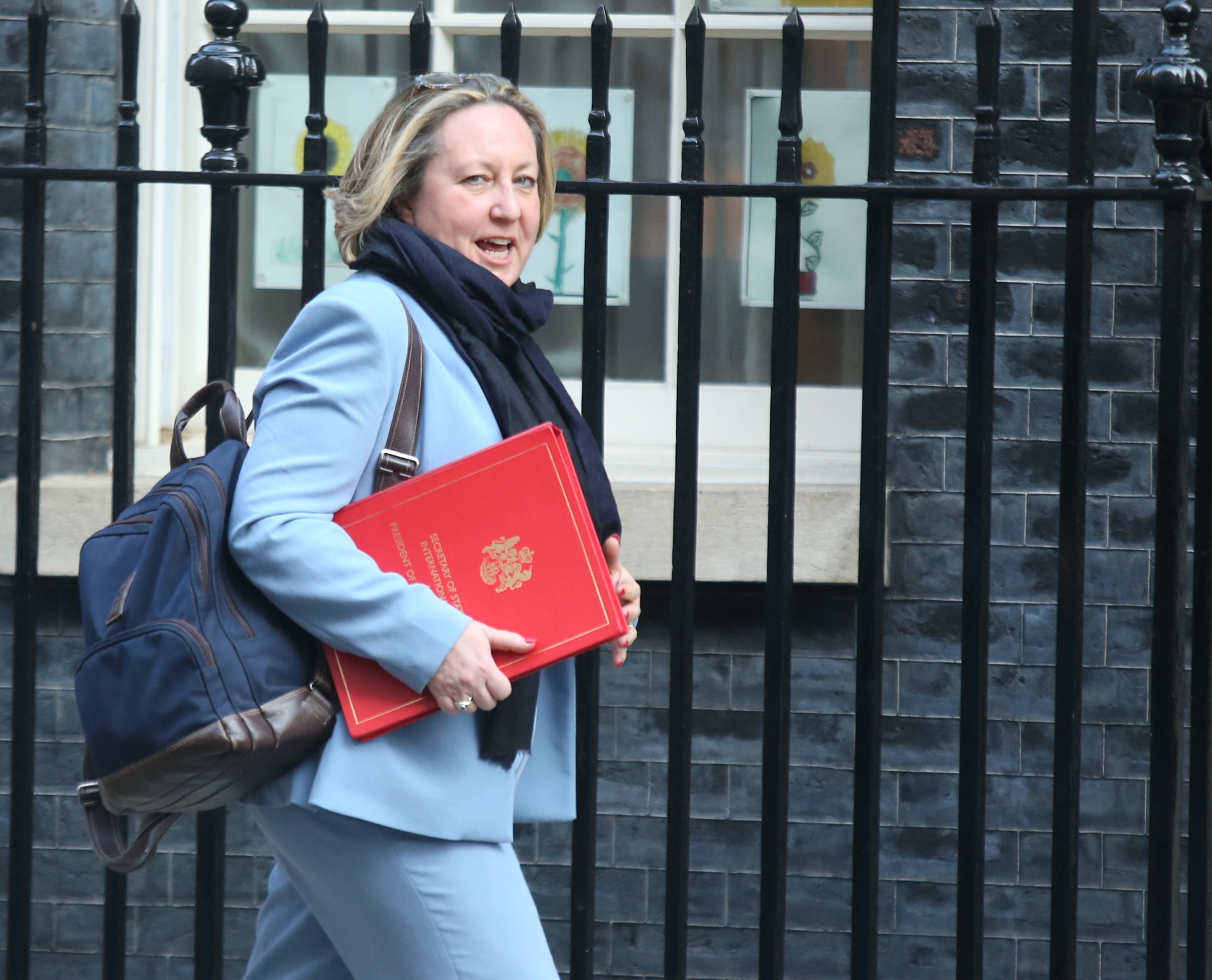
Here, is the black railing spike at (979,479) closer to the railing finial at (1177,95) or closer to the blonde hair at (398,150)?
the railing finial at (1177,95)

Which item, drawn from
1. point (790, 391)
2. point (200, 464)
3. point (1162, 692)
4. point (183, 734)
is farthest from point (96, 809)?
point (1162, 692)

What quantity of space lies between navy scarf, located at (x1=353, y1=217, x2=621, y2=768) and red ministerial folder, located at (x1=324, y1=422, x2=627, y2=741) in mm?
121

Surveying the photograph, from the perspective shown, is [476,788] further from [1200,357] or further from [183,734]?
[1200,357]

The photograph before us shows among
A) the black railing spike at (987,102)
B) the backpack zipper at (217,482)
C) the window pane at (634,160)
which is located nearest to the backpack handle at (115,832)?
the backpack zipper at (217,482)

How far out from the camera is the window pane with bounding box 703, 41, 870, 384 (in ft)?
13.2

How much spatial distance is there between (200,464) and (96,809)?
0.53 m

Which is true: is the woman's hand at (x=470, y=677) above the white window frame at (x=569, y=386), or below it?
below

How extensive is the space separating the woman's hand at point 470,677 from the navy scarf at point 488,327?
0.13 metres

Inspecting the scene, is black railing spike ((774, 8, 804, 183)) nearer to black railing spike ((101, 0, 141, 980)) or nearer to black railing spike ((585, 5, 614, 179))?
black railing spike ((585, 5, 614, 179))

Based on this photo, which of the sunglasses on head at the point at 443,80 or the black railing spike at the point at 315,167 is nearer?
the sunglasses on head at the point at 443,80

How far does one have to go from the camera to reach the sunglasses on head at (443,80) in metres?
2.12

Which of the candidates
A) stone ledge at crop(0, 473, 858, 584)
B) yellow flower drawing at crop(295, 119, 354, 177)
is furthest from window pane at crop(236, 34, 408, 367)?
stone ledge at crop(0, 473, 858, 584)

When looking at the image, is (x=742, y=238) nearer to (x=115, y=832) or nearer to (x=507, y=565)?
(x=507, y=565)

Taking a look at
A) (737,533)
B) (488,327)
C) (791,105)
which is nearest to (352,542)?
(488,327)
